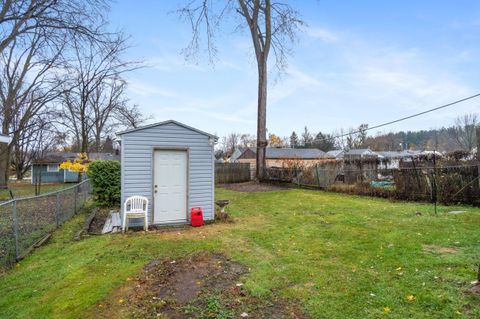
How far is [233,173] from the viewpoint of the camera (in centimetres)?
2180

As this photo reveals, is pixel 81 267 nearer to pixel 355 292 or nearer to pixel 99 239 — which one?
pixel 99 239

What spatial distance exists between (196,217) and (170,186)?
3.57ft

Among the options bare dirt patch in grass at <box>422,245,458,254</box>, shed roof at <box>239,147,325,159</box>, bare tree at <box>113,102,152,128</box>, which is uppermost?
bare tree at <box>113,102,152,128</box>

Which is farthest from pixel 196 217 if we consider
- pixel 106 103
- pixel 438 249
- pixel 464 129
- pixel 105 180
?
pixel 464 129

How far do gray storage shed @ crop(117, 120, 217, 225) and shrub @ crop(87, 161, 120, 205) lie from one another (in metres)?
4.00

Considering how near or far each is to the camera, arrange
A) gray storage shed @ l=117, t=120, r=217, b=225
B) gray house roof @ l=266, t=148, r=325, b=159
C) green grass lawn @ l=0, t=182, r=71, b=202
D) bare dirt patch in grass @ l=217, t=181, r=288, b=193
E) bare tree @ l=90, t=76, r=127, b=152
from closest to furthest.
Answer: gray storage shed @ l=117, t=120, r=217, b=225
green grass lawn @ l=0, t=182, r=71, b=202
bare dirt patch in grass @ l=217, t=181, r=288, b=193
bare tree @ l=90, t=76, r=127, b=152
gray house roof @ l=266, t=148, r=325, b=159

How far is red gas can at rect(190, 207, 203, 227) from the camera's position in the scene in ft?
24.9

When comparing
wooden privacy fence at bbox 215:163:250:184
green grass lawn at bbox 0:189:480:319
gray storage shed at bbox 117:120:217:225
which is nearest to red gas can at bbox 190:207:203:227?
gray storage shed at bbox 117:120:217:225

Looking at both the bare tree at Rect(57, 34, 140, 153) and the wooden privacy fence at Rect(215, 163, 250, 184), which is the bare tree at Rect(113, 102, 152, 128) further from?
the wooden privacy fence at Rect(215, 163, 250, 184)

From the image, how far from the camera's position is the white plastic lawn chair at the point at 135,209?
6969 millimetres

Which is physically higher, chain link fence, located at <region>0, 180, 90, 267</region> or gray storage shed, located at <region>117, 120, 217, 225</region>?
gray storage shed, located at <region>117, 120, 217, 225</region>

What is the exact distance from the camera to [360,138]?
49.7m

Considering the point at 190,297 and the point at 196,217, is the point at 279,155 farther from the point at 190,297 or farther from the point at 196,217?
the point at 190,297

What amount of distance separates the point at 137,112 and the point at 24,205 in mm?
20481
